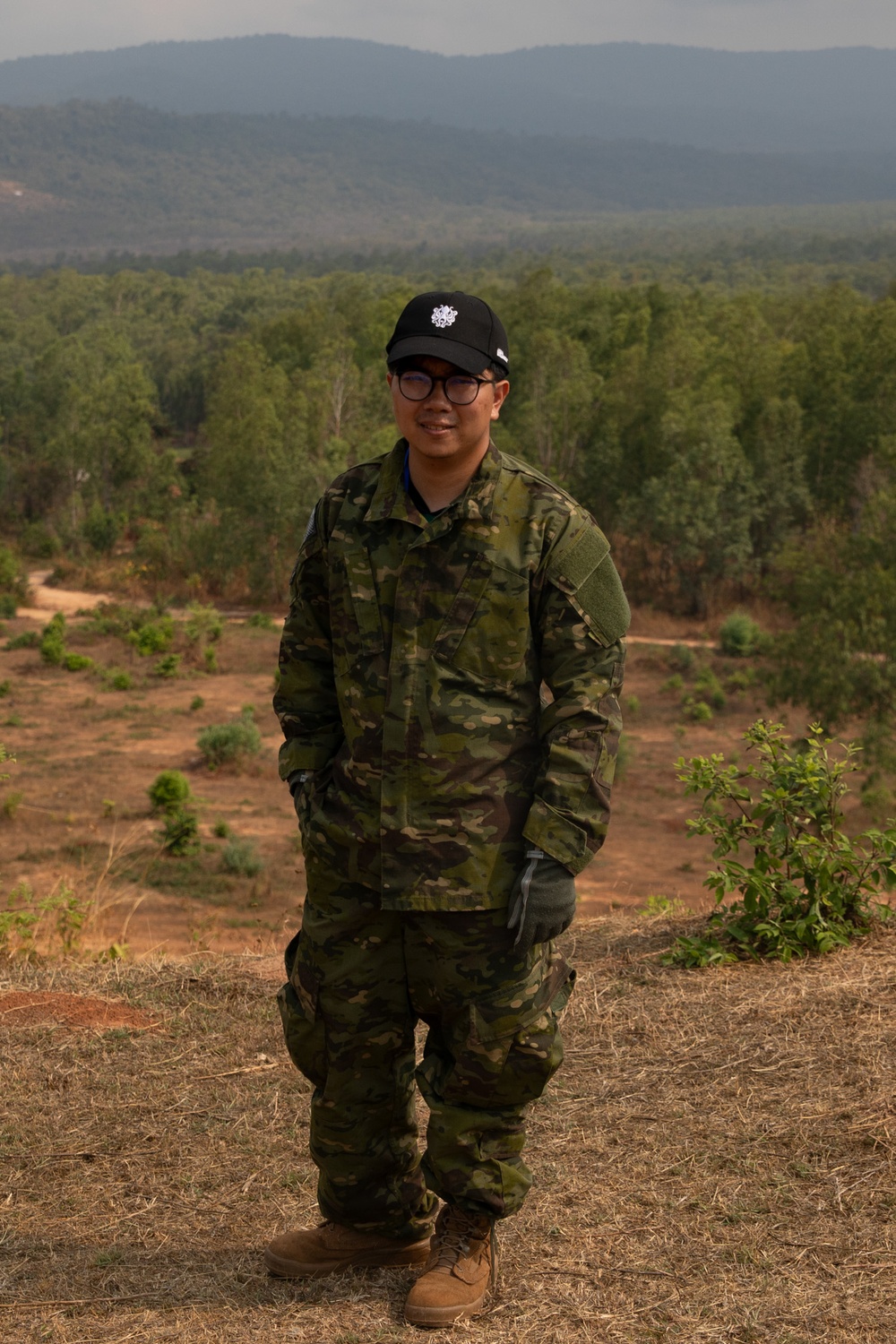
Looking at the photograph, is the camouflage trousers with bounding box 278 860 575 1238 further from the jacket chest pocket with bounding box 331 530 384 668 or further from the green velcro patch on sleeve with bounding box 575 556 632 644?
the green velcro patch on sleeve with bounding box 575 556 632 644

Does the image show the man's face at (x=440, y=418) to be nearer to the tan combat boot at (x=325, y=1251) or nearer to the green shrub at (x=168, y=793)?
the tan combat boot at (x=325, y=1251)

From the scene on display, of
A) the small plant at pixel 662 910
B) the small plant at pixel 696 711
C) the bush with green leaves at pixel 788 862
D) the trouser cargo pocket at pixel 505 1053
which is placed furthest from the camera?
the small plant at pixel 696 711

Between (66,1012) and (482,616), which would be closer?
(482,616)

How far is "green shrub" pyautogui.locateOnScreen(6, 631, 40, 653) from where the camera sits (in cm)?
2700

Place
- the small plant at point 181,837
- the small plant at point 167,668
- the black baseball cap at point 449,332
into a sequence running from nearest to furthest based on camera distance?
1. the black baseball cap at point 449,332
2. the small plant at point 181,837
3. the small plant at point 167,668

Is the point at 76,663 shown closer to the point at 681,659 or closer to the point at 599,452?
the point at 681,659

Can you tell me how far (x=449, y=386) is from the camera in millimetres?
2650

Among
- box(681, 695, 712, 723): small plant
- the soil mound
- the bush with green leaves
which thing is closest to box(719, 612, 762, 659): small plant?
box(681, 695, 712, 723): small plant

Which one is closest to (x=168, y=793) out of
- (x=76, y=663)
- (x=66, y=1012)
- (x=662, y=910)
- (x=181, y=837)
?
(x=181, y=837)

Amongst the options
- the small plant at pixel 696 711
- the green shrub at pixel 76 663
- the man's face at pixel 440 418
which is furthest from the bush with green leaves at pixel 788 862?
the green shrub at pixel 76 663

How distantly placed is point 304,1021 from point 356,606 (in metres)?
0.87

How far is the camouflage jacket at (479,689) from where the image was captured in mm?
2678

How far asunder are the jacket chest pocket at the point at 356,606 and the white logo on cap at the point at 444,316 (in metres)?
0.46

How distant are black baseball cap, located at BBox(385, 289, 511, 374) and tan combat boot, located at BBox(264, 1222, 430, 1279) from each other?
1.87 metres
